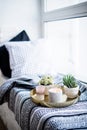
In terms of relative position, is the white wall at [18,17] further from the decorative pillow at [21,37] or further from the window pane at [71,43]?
the window pane at [71,43]

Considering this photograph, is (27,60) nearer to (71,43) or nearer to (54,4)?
(71,43)

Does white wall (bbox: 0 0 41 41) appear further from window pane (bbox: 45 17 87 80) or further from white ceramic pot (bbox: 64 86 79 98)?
white ceramic pot (bbox: 64 86 79 98)

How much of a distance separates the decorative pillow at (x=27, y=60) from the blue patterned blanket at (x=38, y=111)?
10.5 inches

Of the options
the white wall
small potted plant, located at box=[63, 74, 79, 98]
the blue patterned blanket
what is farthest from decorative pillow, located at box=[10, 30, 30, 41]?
small potted plant, located at box=[63, 74, 79, 98]

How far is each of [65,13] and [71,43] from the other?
13.9 inches

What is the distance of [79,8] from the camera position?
218 cm

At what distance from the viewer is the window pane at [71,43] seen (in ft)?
Answer: 7.72

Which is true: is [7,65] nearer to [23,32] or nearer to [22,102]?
[23,32]

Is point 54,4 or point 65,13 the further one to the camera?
point 54,4

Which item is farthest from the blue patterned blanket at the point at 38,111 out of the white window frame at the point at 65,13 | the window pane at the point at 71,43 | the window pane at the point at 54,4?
the window pane at the point at 54,4

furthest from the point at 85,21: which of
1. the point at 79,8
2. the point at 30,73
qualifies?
the point at 30,73

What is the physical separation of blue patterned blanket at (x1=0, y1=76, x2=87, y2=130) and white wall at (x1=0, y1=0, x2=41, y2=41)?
2.86 ft

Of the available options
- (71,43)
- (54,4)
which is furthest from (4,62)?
(54,4)

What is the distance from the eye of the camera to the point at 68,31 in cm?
262
